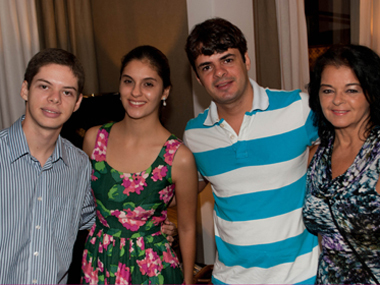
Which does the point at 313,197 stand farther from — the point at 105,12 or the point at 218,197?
the point at 105,12

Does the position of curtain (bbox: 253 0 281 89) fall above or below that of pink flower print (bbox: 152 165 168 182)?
above

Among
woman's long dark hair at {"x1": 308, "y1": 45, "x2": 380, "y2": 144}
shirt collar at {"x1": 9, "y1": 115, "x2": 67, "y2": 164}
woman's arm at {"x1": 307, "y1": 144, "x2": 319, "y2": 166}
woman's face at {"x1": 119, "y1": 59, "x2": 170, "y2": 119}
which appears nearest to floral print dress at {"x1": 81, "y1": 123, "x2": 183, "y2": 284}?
woman's face at {"x1": 119, "y1": 59, "x2": 170, "y2": 119}

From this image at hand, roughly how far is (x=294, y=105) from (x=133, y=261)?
1.05 metres

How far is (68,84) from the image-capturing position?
1.59 meters

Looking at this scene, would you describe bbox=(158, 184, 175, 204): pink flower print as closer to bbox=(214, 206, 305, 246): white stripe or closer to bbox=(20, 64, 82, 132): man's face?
bbox=(214, 206, 305, 246): white stripe

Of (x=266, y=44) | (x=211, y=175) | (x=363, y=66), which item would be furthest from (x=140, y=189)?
(x=266, y=44)

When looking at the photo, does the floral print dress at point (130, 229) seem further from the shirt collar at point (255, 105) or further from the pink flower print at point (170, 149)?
the shirt collar at point (255, 105)

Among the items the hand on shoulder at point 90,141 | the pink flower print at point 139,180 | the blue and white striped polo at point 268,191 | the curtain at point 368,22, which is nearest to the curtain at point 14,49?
the hand on shoulder at point 90,141

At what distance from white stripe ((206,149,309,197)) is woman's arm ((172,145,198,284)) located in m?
0.18

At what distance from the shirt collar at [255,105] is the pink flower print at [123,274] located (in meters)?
0.80

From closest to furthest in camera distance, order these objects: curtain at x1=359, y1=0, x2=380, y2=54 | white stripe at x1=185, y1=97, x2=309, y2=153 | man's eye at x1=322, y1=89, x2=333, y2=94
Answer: man's eye at x1=322, y1=89, x2=333, y2=94 → white stripe at x1=185, y1=97, x2=309, y2=153 → curtain at x1=359, y1=0, x2=380, y2=54

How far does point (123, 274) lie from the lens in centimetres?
168

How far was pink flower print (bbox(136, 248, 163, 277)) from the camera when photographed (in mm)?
1689

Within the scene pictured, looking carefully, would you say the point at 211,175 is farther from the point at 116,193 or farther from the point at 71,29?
the point at 71,29
